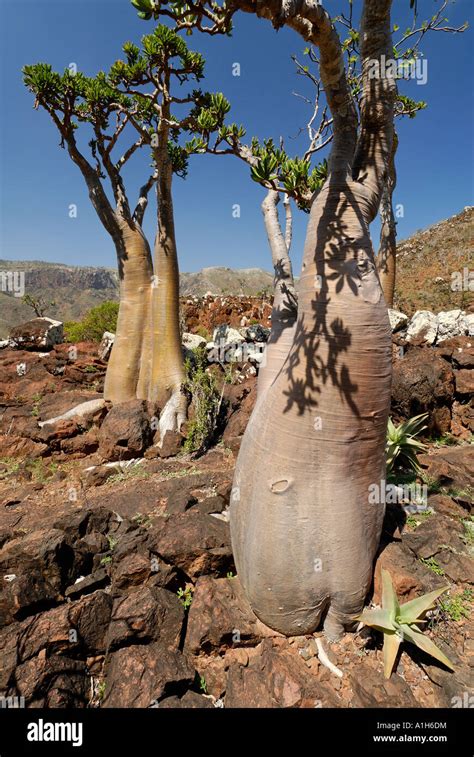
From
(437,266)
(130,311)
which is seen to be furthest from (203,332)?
(437,266)

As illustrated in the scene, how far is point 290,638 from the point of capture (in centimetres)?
246

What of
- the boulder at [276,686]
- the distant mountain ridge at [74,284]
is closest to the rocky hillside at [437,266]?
the boulder at [276,686]

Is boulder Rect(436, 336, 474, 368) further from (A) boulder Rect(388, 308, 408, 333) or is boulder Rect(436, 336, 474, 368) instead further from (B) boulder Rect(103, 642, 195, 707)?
(B) boulder Rect(103, 642, 195, 707)

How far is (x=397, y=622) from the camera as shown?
2.20m

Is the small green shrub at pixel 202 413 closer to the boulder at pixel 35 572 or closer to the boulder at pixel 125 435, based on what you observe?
the boulder at pixel 125 435

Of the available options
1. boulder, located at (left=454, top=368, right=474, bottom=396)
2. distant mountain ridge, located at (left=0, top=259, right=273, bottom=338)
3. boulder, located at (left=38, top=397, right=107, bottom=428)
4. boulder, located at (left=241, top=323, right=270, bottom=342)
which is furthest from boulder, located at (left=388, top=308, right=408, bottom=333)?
distant mountain ridge, located at (left=0, top=259, right=273, bottom=338)

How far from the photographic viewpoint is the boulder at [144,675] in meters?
1.97

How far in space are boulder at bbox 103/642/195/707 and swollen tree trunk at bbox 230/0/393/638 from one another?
0.65 meters

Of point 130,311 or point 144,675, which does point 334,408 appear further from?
point 130,311

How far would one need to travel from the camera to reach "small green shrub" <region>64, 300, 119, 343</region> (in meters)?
13.0

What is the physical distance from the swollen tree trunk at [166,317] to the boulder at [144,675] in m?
4.25

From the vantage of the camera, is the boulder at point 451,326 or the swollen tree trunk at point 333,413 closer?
the swollen tree trunk at point 333,413
